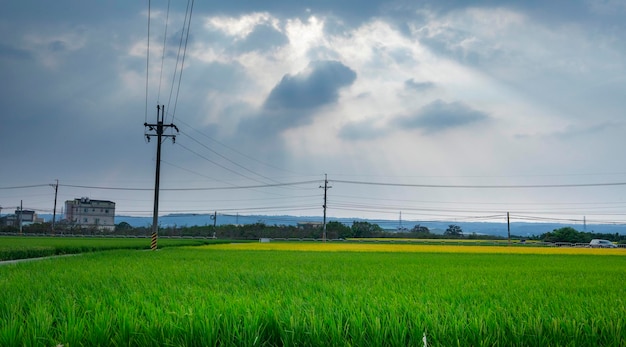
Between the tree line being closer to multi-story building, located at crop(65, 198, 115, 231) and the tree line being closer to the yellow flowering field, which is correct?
the yellow flowering field

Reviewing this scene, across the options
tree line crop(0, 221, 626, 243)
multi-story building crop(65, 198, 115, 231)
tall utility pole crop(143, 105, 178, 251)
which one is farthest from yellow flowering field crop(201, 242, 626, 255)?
multi-story building crop(65, 198, 115, 231)

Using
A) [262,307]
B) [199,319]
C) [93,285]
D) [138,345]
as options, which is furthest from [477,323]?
[93,285]

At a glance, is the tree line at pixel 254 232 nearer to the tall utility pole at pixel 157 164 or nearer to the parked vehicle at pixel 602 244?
the parked vehicle at pixel 602 244

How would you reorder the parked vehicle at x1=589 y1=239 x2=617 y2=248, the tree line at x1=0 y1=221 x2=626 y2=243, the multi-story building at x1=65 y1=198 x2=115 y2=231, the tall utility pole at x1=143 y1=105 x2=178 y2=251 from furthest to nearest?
the multi-story building at x1=65 y1=198 x2=115 y2=231 < the tree line at x1=0 y1=221 x2=626 y2=243 < the parked vehicle at x1=589 y1=239 x2=617 y2=248 < the tall utility pole at x1=143 y1=105 x2=178 y2=251

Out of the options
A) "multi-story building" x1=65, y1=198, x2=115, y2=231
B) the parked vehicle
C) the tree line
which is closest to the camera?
the parked vehicle

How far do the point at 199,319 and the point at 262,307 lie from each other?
2.88ft

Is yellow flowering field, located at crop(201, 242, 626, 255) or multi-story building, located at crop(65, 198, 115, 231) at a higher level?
multi-story building, located at crop(65, 198, 115, 231)

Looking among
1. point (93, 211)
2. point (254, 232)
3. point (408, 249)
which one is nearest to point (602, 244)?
point (408, 249)

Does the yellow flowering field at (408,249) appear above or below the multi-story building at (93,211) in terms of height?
below

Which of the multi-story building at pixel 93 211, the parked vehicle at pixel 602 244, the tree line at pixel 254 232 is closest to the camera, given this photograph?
the parked vehicle at pixel 602 244

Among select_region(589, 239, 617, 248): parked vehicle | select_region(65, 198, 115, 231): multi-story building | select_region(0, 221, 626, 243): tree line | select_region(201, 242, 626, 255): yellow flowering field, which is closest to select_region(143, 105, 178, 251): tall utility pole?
select_region(201, 242, 626, 255): yellow flowering field

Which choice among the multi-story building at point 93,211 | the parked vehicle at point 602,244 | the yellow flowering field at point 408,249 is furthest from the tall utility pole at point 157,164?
the multi-story building at point 93,211

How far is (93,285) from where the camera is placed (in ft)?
27.5

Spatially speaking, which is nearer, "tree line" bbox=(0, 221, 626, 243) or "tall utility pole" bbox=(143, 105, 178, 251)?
"tall utility pole" bbox=(143, 105, 178, 251)
